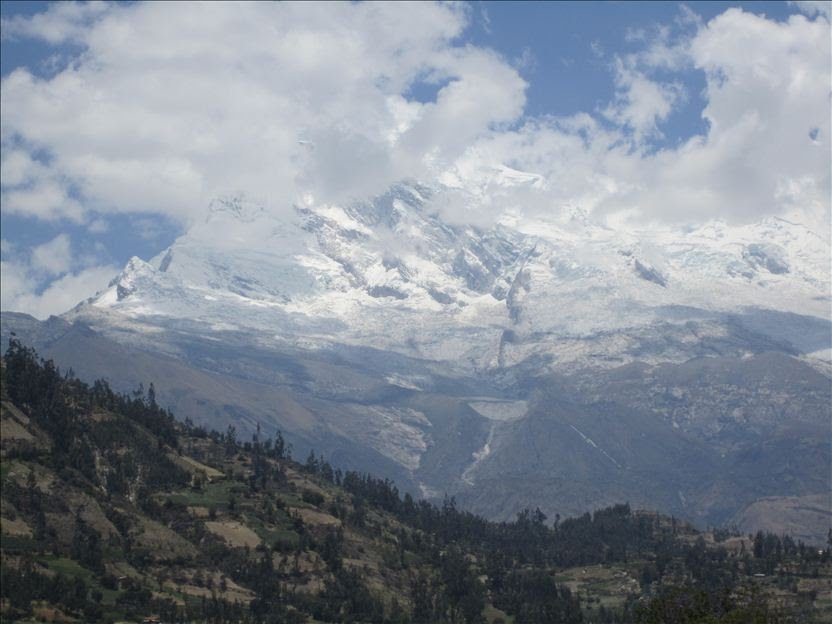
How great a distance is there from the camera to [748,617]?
18175 cm

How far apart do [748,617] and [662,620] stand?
11.7 meters

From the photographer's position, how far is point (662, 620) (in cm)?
18738
